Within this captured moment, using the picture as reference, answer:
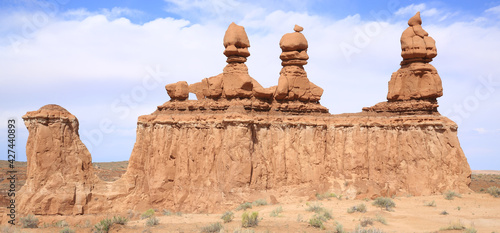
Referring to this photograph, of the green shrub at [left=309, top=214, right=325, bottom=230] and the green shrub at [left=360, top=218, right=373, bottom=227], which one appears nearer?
the green shrub at [left=309, top=214, right=325, bottom=230]

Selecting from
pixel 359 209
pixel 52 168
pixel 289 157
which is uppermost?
pixel 289 157

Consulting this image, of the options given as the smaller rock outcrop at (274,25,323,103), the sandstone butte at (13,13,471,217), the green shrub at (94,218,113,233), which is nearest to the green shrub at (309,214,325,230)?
the green shrub at (94,218,113,233)

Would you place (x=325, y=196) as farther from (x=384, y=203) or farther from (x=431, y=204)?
(x=431, y=204)

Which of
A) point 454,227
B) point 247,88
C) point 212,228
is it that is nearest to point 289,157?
point 247,88

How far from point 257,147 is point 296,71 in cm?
644

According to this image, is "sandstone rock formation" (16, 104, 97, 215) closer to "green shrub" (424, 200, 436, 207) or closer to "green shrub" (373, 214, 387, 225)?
"green shrub" (373, 214, 387, 225)

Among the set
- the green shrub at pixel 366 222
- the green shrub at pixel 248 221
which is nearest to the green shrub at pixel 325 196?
the green shrub at pixel 366 222

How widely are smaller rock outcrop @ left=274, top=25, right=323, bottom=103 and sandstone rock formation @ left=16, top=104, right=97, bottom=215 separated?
542 inches

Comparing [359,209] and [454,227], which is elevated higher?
[359,209]

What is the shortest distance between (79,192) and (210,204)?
793 cm

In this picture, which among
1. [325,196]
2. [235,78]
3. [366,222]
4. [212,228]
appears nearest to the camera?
[212,228]

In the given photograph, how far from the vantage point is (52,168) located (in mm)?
28328

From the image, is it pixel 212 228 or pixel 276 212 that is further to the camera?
pixel 276 212

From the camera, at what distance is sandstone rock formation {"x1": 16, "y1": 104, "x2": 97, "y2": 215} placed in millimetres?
27875
